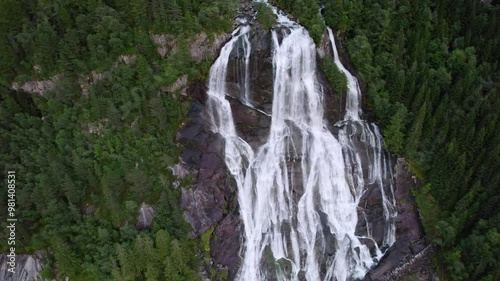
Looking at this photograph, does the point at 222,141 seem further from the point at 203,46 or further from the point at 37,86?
the point at 37,86

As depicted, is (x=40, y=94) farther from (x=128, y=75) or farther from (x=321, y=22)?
(x=321, y=22)

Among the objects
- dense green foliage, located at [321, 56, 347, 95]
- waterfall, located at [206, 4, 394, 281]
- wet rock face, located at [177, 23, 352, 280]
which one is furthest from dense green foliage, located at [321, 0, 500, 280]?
wet rock face, located at [177, 23, 352, 280]

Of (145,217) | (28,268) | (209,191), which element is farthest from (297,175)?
(28,268)

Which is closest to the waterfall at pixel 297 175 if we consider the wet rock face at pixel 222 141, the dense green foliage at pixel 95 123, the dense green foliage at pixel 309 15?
the wet rock face at pixel 222 141

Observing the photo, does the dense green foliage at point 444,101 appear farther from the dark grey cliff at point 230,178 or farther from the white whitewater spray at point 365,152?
the dark grey cliff at point 230,178

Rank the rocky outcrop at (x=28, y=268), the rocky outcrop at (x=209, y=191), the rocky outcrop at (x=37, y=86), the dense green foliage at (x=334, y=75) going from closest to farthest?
the rocky outcrop at (x=28, y=268) < the rocky outcrop at (x=209, y=191) < the dense green foliage at (x=334, y=75) < the rocky outcrop at (x=37, y=86)

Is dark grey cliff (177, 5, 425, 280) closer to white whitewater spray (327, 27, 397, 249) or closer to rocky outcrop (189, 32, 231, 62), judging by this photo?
white whitewater spray (327, 27, 397, 249)
